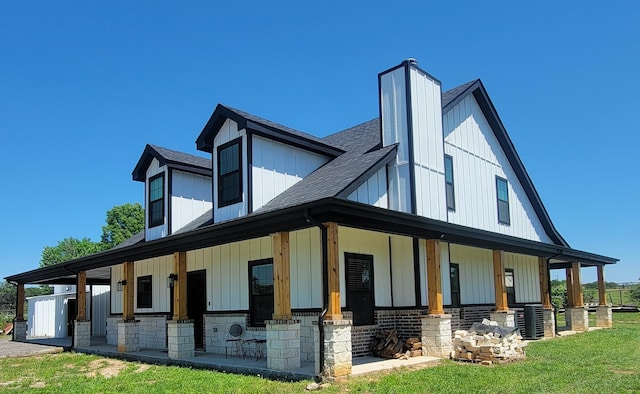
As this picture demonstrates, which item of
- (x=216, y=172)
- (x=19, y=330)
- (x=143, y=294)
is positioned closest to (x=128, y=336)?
(x=143, y=294)

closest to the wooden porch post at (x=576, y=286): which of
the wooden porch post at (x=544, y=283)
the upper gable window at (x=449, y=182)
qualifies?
the wooden porch post at (x=544, y=283)

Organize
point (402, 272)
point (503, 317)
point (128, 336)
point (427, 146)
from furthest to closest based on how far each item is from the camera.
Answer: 1. point (128, 336)
2. point (503, 317)
3. point (427, 146)
4. point (402, 272)

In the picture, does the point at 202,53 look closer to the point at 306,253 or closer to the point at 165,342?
the point at 306,253

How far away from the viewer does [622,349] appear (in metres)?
13.7

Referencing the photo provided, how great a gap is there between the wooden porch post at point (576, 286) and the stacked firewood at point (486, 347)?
9.19m

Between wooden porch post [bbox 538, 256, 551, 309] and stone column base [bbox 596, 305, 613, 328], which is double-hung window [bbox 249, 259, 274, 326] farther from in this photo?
stone column base [bbox 596, 305, 613, 328]

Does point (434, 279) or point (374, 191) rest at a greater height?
point (374, 191)

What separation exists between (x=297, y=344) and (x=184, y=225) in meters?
7.48

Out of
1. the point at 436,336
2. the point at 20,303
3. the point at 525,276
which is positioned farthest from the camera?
the point at 20,303

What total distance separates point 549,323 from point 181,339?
11.2 m

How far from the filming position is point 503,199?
18.2 m

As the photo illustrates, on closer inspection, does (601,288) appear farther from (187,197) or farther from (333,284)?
(333,284)

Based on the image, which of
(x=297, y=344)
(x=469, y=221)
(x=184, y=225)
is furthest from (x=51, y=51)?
(x=469, y=221)

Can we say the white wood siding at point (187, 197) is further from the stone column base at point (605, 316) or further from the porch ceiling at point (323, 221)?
the stone column base at point (605, 316)
